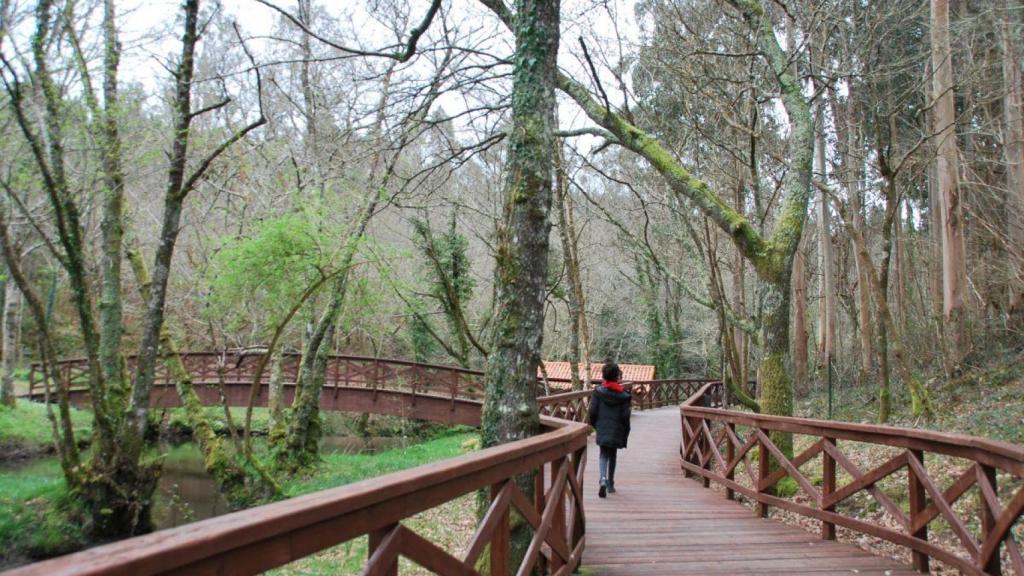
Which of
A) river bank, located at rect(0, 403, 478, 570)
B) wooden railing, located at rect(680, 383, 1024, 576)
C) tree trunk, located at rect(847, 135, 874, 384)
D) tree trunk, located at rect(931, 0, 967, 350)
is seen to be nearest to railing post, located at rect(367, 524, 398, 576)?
wooden railing, located at rect(680, 383, 1024, 576)

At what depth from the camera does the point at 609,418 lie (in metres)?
7.08

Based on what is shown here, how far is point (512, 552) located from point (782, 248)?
537 cm

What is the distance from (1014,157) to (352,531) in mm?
15678

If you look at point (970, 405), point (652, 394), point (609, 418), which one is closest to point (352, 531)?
point (609, 418)

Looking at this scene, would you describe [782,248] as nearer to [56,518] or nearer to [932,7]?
[932,7]

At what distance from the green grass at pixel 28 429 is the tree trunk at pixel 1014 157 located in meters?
20.9

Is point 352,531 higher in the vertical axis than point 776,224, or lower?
lower

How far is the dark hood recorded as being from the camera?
7.16 m

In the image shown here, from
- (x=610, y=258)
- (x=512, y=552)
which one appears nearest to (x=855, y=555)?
(x=512, y=552)

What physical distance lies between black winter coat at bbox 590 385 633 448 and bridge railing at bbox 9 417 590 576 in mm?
3424

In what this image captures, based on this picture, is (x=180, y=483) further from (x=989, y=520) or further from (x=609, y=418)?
(x=989, y=520)

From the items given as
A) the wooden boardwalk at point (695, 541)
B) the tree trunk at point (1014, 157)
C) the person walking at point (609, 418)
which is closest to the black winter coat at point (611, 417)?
the person walking at point (609, 418)

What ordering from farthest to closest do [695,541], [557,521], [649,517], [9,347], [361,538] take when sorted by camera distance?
[9,347] → [361,538] → [649,517] → [695,541] → [557,521]

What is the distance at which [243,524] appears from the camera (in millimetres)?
1528
